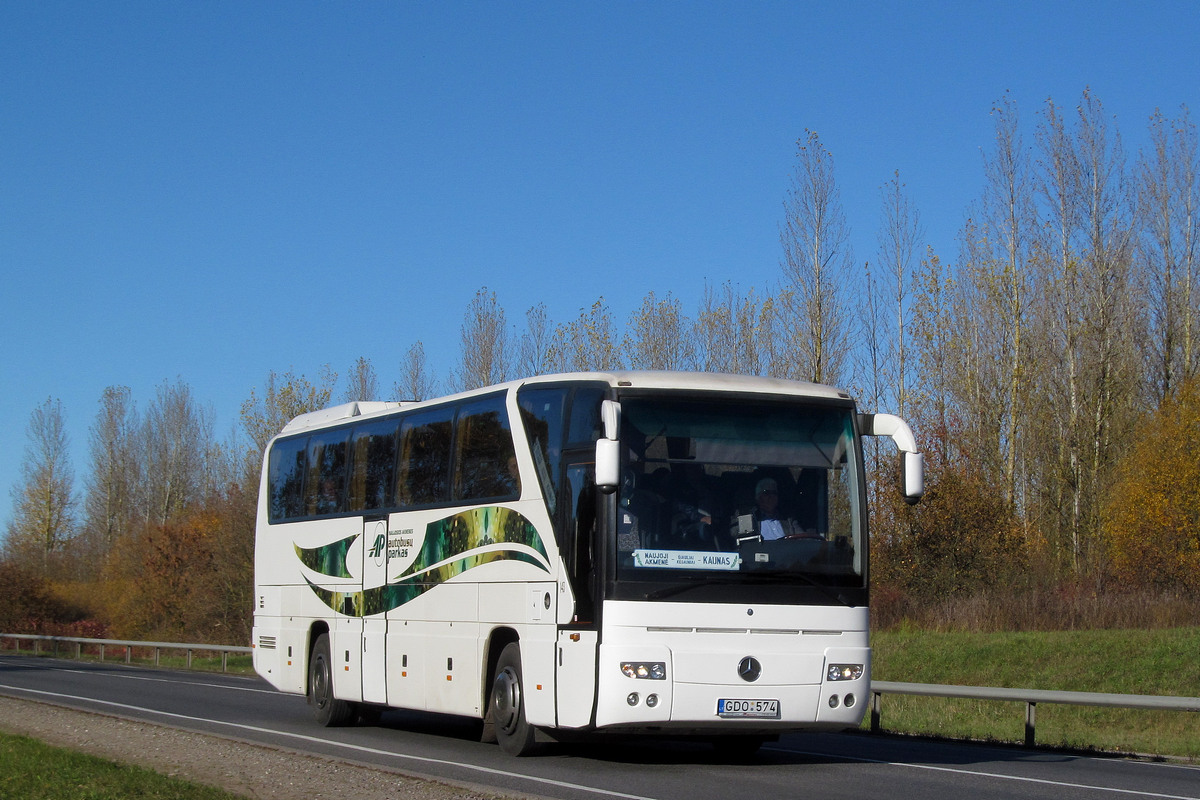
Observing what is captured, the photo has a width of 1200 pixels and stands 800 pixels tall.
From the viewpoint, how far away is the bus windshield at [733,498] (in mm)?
12766

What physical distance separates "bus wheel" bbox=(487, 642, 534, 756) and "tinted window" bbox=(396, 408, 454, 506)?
234 centimetres

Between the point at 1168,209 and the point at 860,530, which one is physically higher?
the point at 1168,209

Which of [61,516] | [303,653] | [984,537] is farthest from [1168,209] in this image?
[61,516]

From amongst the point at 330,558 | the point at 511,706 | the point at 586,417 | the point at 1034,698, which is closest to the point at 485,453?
the point at 586,417

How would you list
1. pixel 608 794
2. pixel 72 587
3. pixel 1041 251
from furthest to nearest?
pixel 72 587 → pixel 1041 251 → pixel 608 794

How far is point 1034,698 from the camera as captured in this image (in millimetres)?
17641

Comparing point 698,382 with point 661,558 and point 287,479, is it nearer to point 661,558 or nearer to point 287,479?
point 661,558

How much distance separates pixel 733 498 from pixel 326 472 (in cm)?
854

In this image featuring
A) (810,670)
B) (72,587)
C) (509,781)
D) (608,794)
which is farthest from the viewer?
(72,587)

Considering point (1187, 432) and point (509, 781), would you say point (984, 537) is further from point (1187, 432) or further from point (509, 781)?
point (509, 781)

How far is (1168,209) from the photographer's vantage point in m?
52.8

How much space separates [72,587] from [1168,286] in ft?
181

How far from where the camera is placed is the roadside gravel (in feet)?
35.2

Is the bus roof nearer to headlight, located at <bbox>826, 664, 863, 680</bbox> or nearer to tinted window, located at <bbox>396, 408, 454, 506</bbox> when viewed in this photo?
tinted window, located at <bbox>396, 408, 454, 506</bbox>
